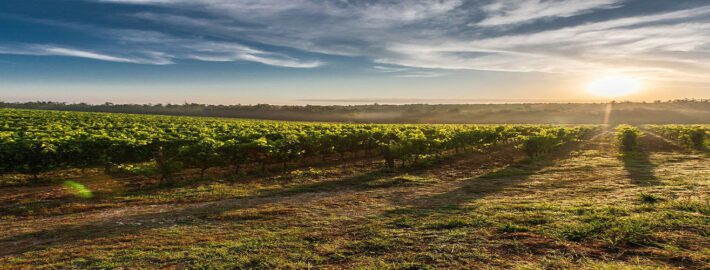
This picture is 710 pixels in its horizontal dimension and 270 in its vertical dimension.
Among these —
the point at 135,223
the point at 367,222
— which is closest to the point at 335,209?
the point at 367,222

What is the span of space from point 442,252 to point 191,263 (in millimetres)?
4773

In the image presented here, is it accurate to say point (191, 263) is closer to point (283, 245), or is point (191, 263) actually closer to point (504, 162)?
point (283, 245)

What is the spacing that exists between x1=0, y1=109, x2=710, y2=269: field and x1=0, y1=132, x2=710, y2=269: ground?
1.9 inches

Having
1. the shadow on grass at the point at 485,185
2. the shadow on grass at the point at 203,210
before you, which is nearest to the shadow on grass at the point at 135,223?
the shadow on grass at the point at 203,210

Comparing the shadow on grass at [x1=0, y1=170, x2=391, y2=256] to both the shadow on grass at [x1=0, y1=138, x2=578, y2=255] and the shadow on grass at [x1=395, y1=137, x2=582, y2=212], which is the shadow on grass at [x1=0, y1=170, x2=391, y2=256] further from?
the shadow on grass at [x1=395, y1=137, x2=582, y2=212]

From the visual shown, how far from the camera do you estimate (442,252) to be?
24.3 ft

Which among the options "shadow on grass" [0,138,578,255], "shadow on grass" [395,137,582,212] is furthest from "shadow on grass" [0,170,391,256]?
"shadow on grass" [395,137,582,212]

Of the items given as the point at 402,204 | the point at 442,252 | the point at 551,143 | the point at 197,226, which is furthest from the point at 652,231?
the point at 551,143

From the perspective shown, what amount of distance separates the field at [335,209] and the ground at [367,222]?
5 cm

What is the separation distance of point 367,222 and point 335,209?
183 centimetres

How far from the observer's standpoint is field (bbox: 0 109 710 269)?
7.28 meters

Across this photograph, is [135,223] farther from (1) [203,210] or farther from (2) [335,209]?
(2) [335,209]

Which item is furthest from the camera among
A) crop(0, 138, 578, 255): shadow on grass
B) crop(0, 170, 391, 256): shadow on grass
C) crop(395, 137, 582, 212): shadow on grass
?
crop(395, 137, 582, 212): shadow on grass

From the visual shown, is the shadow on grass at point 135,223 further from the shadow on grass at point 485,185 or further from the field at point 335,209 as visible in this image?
the shadow on grass at point 485,185
